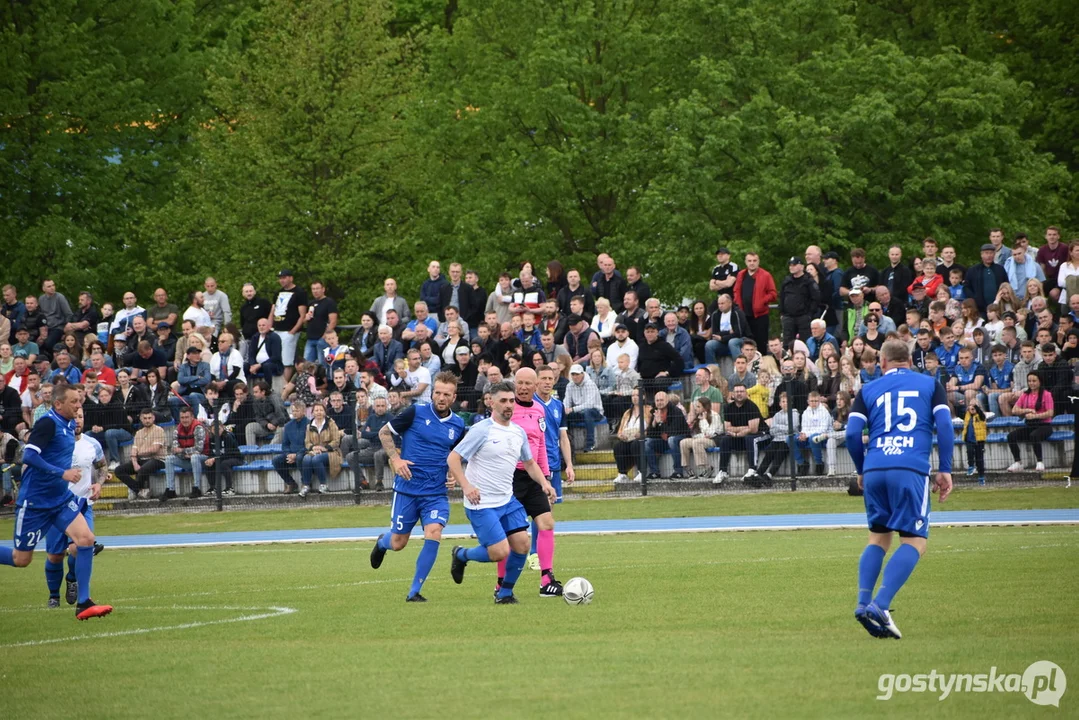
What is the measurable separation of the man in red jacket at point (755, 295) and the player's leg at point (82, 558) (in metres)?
14.5

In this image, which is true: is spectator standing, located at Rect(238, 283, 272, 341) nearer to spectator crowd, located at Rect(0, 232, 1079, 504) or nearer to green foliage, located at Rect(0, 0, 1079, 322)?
spectator crowd, located at Rect(0, 232, 1079, 504)

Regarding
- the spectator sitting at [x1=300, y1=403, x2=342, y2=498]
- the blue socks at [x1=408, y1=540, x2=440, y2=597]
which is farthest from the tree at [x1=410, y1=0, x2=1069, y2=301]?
the blue socks at [x1=408, y1=540, x2=440, y2=597]

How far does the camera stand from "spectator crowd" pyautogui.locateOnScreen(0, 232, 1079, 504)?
2222 centimetres

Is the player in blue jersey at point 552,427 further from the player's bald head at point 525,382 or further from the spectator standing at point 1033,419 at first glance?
the spectator standing at point 1033,419

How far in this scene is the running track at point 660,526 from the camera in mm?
18953

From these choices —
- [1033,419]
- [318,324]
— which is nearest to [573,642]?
[1033,419]

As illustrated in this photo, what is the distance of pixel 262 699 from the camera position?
8039 millimetres

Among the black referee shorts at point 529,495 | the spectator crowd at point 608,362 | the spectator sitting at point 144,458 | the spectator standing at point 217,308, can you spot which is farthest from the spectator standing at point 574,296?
the black referee shorts at point 529,495

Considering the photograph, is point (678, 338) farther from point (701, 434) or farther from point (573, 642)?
point (573, 642)

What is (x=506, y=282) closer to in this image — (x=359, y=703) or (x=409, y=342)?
A: (x=409, y=342)

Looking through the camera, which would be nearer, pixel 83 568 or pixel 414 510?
pixel 83 568

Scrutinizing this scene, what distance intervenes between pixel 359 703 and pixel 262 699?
2.02 feet

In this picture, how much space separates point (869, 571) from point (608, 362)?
1534cm

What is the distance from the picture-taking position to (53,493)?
13.1m
